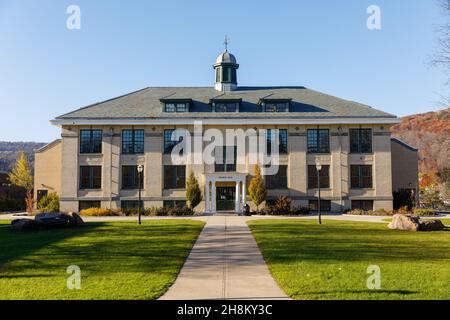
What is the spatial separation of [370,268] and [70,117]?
1234 inches

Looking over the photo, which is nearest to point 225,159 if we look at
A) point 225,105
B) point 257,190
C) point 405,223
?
point 257,190

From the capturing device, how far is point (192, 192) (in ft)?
112

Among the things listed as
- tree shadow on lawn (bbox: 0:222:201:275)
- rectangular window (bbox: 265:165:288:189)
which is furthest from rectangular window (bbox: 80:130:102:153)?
tree shadow on lawn (bbox: 0:222:201:275)

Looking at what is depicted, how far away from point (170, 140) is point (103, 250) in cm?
2229

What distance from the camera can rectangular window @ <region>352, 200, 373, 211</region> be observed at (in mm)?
35844

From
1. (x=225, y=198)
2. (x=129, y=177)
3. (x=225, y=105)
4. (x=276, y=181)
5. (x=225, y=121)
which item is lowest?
(x=225, y=198)

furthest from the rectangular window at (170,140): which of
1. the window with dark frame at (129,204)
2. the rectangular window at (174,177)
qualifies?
the window with dark frame at (129,204)

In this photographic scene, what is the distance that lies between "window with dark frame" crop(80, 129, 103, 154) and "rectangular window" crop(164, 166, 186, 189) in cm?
661

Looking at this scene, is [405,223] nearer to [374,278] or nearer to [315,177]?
[374,278]

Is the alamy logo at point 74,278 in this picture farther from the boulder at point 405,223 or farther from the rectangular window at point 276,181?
the rectangular window at point 276,181

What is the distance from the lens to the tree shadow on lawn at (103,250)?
37.5 ft

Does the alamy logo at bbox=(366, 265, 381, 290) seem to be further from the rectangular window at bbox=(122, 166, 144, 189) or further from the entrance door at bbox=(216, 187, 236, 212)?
the rectangular window at bbox=(122, 166, 144, 189)

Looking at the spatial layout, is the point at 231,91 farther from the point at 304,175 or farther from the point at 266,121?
the point at 304,175

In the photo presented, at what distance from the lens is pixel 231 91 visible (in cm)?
4156
